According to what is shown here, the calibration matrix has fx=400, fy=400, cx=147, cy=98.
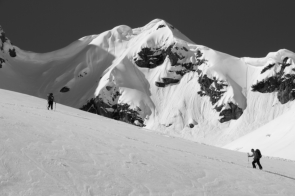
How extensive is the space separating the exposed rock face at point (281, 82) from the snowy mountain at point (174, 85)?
335mm

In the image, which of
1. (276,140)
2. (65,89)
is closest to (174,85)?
(65,89)

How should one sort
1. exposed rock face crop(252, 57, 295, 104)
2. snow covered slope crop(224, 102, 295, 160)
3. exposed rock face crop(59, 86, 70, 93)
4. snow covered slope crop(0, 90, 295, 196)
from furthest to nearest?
exposed rock face crop(59, 86, 70, 93) < exposed rock face crop(252, 57, 295, 104) < snow covered slope crop(224, 102, 295, 160) < snow covered slope crop(0, 90, 295, 196)

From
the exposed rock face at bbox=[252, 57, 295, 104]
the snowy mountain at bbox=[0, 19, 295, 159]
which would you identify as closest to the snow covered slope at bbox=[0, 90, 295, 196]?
the snowy mountain at bbox=[0, 19, 295, 159]

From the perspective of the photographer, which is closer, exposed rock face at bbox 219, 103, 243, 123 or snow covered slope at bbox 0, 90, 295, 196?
snow covered slope at bbox 0, 90, 295, 196

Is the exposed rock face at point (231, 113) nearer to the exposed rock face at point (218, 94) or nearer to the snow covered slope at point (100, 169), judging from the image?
the exposed rock face at point (218, 94)

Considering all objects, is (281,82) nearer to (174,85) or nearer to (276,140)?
(174,85)

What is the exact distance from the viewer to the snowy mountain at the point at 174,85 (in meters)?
139

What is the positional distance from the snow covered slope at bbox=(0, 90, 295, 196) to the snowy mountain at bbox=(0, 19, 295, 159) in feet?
344

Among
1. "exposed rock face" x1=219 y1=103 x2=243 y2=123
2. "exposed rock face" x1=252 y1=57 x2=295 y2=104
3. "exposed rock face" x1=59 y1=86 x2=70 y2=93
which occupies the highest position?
"exposed rock face" x1=252 y1=57 x2=295 y2=104

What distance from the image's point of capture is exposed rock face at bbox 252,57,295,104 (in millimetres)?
143625

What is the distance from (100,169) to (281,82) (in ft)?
472

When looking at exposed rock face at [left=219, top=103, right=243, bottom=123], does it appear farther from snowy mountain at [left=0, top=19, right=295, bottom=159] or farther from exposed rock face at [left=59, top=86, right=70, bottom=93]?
exposed rock face at [left=59, top=86, right=70, bottom=93]

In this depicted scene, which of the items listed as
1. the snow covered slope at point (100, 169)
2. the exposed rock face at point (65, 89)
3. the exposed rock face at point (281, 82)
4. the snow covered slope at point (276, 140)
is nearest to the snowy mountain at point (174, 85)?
the exposed rock face at point (65, 89)

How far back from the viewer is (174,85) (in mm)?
163625
